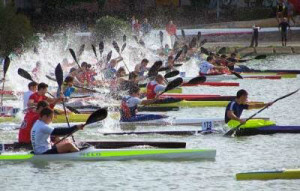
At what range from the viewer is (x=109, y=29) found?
47.6m

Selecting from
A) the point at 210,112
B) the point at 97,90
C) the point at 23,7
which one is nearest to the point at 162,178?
the point at 210,112

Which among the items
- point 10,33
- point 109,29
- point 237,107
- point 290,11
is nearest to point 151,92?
point 237,107

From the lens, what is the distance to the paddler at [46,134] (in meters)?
20.1

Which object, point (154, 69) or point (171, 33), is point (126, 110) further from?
point (171, 33)

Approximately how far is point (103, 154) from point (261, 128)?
13.9 feet

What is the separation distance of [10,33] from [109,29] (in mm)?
5062

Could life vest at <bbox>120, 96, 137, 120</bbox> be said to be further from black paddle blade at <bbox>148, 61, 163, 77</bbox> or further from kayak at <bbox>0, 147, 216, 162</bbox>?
kayak at <bbox>0, 147, 216, 162</bbox>

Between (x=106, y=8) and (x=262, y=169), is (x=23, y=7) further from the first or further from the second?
(x=262, y=169)

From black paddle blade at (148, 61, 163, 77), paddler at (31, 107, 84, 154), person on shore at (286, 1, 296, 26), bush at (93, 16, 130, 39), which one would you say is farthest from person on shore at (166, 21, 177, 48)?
paddler at (31, 107, 84, 154)

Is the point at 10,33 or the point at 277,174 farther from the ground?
the point at 10,33

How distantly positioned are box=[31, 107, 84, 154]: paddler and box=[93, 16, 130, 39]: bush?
89.3 ft

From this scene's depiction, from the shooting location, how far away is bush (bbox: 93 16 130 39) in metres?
47.6

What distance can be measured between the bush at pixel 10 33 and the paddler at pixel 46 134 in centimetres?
2362

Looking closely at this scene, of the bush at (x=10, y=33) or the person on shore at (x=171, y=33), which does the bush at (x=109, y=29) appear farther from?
the bush at (x=10, y=33)
